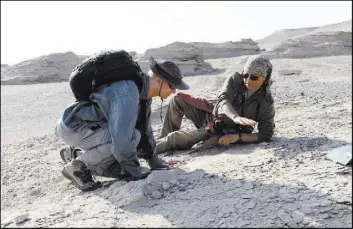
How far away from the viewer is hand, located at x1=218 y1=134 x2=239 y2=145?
11.9 feet

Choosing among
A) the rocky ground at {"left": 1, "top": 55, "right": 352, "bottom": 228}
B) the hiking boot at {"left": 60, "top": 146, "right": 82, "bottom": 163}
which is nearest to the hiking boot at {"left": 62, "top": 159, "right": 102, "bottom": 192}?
the rocky ground at {"left": 1, "top": 55, "right": 352, "bottom": 228}

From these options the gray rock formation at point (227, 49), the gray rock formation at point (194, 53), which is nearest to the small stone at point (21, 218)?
the gray rock formation at point (194, 53)

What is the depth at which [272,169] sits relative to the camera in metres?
2.83

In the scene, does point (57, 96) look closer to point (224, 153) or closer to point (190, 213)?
point (224, 153)

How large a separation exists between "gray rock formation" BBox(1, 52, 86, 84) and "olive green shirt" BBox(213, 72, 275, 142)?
8690 millimetres

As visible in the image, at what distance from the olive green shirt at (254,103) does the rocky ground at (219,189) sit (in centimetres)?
14

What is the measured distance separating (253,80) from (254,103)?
0.23 meters

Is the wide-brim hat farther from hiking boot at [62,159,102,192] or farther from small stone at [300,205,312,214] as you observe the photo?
small stone at [300,205,312,214]

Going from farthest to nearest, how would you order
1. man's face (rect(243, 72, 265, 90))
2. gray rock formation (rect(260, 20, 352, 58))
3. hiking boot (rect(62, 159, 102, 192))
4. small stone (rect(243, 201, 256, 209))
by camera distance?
gray rock formation (rect(260, 20, 352, 58)), man's face (rect(243, 72, 265, 90)), hiking boot (rect(62, 159, 102, 192)), small stone (rect(243, 201, 256, 209))

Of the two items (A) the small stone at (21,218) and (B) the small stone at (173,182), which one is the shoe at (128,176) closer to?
(B) the small stone at (173,182)

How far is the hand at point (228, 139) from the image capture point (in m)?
3.63

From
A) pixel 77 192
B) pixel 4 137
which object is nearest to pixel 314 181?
pixel 77 192

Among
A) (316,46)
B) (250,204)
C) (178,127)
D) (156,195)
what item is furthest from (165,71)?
(316,46)

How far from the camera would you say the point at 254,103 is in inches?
145
